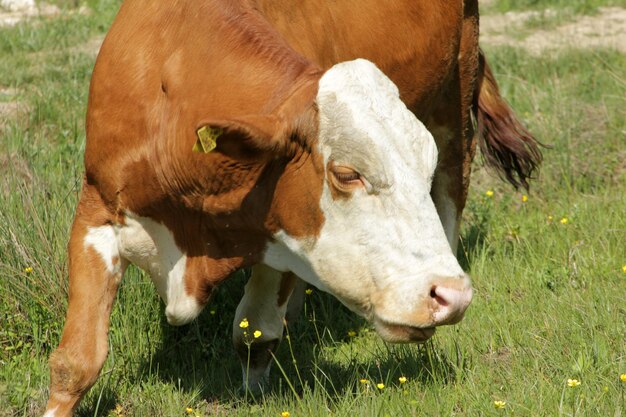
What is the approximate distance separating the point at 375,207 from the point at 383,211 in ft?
0.11

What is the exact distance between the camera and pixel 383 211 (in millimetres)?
3771

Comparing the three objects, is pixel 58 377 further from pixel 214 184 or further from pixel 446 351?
pixel 446 351

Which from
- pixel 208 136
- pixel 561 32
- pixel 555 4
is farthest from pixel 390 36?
pixel 555 4

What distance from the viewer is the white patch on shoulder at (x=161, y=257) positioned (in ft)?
14.3

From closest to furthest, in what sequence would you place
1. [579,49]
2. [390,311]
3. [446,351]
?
1. [390,311]
2. [446,351]
3. [579,49]

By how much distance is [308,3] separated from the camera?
15.6ft

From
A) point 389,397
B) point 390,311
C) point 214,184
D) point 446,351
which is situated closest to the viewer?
point 390,311

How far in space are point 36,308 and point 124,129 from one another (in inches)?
49.7

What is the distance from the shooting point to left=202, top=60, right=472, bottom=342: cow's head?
3.71m

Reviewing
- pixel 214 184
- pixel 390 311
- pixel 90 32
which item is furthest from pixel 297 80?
pixel 90 32

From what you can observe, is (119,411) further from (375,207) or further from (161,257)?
(375,207)

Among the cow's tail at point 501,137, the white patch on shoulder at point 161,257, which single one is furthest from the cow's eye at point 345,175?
the cow's tail at point 501,137

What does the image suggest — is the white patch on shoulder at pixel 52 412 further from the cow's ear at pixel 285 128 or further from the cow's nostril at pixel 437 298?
the cow's nostril at pixel 437 298

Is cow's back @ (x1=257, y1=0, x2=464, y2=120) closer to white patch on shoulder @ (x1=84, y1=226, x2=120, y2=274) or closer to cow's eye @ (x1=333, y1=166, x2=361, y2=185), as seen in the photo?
cow's eye @ (x1=333, y1=166, x2=361, y2=185)
